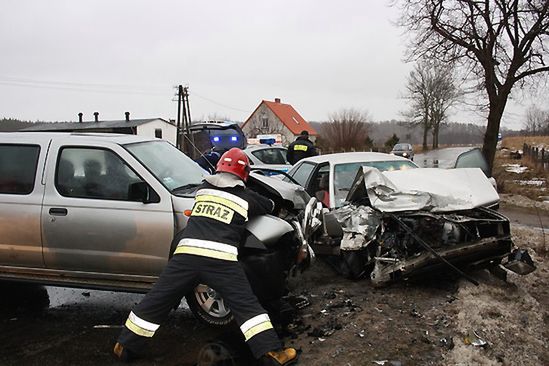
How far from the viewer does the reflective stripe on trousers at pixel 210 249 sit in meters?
3.60

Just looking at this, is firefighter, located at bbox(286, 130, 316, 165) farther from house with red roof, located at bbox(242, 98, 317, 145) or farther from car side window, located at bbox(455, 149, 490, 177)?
house with red roof, located at bbox(242, 98, 317, 145)

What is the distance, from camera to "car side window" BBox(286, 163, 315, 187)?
7.13 meters

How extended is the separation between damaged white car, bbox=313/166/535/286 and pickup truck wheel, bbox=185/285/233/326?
1.60 m

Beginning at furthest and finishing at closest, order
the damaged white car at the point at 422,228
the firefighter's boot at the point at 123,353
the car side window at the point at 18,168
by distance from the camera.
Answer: the car side window at the point at 18,168 → the damaged white car at the point at 422,228 → the firefighter's boot at the point at 123,353

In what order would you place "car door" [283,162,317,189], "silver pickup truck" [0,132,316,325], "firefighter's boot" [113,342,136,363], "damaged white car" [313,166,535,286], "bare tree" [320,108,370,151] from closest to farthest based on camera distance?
"firefighter's boot" [113,342,136,363]
"silver pickup truck" [0,132,316,325]
"damaged white car" [313,166,535,286]
"car door" [283,162,317,189]
"bare tree" [320,108,370,151]

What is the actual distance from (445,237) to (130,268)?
3089 millimetres

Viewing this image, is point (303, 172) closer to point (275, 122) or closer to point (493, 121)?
point (493, 121)

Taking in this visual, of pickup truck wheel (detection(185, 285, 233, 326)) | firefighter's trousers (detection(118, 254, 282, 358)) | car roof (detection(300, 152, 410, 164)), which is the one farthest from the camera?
car roof (detection(300, 152, 410, 164))

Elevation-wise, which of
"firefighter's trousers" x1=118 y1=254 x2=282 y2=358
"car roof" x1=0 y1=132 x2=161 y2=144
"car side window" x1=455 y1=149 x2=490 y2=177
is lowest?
"firefighter's trousers" x1=118 y1=254 x2=282 y2=358

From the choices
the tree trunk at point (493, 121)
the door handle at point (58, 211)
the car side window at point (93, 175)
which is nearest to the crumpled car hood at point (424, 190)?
the car side window at point (93, 175)

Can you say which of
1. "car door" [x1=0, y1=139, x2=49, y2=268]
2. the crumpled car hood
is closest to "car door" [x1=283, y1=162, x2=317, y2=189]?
the crumpled car hood

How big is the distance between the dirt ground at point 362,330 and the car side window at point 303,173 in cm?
217

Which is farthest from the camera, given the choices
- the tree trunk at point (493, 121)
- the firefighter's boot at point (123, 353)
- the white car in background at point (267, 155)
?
the tree trunk at point (493, 121)

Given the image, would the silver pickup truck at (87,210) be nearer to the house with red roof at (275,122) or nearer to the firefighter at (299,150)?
the firefighter at (299,150)
